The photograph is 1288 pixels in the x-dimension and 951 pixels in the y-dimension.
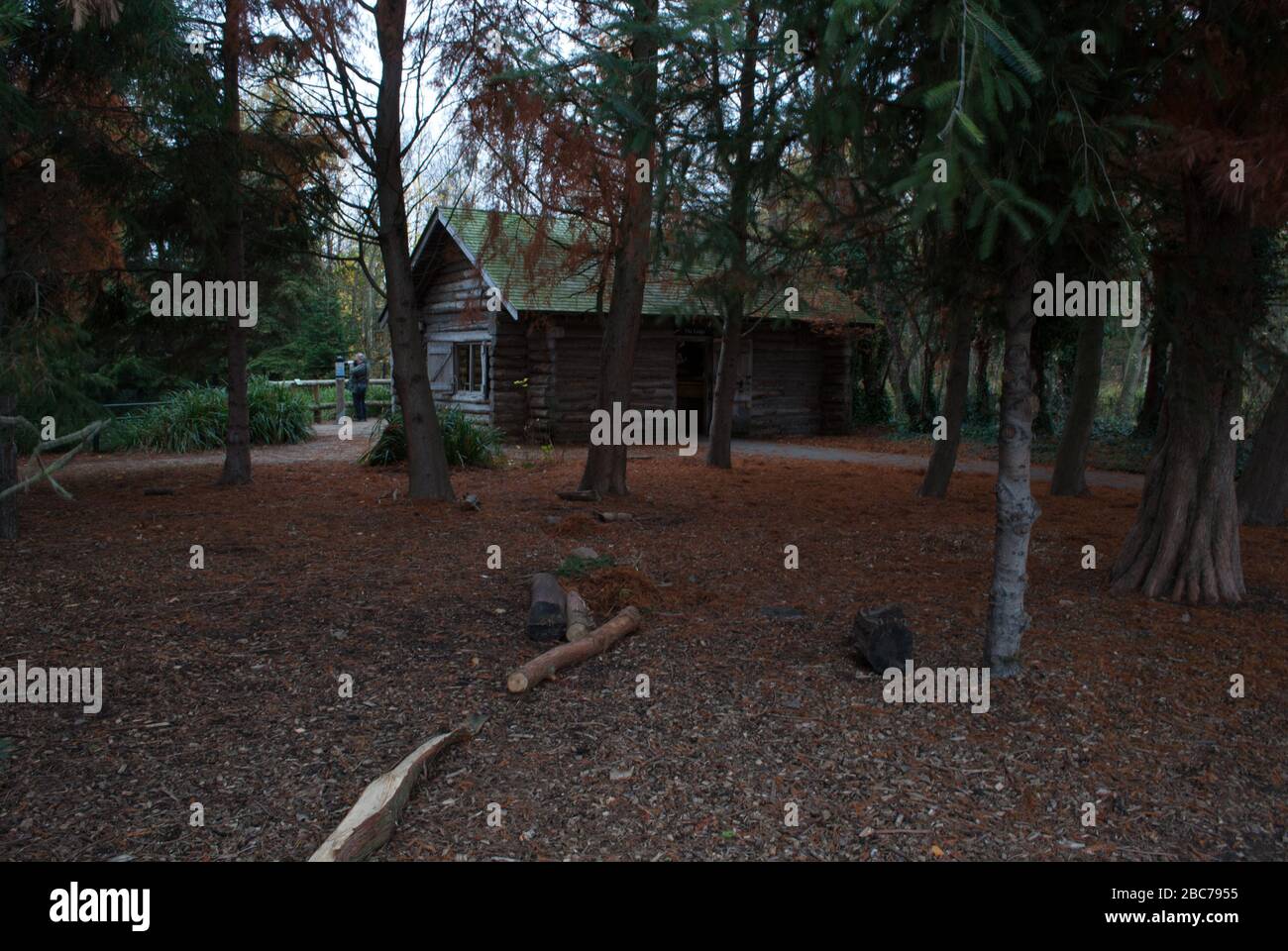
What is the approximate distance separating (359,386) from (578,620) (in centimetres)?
2038

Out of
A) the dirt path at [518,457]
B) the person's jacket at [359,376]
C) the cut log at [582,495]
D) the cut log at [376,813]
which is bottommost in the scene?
the cut log at [376,813]

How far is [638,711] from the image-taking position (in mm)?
4887

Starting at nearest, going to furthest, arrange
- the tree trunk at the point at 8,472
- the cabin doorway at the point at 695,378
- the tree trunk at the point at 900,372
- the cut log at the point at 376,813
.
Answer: the cut log at the point at 376,813, the tree trunk at the point at 8,472, the tree trunk at the point at 900,372, the cabin doorway at the point at 695,378

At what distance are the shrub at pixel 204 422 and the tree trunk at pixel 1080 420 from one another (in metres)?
15.1

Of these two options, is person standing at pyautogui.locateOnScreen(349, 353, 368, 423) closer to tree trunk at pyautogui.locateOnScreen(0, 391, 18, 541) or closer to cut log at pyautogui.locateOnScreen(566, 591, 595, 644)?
tree trunk at pyautogui.locateOnScreen(0, 391, 18, 541)

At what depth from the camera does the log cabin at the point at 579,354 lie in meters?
19.2

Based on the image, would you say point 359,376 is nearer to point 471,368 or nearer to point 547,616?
point 471,368

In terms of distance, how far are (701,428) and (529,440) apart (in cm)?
521

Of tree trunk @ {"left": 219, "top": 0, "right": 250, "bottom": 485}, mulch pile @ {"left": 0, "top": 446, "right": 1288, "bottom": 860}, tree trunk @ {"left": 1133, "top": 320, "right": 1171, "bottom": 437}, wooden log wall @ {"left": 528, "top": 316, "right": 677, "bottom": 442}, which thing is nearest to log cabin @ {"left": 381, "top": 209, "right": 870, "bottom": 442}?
wooden log wall @ {"left": 528, "top": 316, "right": 677, "bottom": 442}

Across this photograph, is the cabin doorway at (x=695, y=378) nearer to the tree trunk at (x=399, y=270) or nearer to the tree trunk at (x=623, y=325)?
the tree trunk at (x=623, y=325)

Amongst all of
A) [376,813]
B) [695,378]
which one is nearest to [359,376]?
[695,378]

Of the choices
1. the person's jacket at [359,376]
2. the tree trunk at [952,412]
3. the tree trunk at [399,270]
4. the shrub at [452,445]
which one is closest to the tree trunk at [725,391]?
the tree trunk at [952,412]

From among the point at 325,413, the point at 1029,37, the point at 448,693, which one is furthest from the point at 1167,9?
the point at 325,413

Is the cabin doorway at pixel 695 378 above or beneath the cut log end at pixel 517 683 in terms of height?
above
